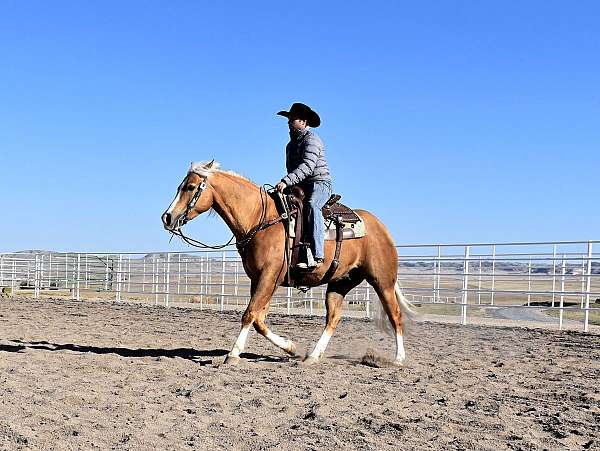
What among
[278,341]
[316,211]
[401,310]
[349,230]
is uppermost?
[316,211]

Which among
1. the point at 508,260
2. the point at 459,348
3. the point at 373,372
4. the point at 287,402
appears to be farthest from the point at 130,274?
the point at 287,402

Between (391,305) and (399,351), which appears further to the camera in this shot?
(391,305)

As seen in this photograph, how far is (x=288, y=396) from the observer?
5055 mm

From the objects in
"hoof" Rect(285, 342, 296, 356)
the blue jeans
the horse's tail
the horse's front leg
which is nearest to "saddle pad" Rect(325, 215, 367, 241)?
the blue jeans

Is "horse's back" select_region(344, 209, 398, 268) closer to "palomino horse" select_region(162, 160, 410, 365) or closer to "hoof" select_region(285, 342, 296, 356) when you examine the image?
"palomino horse" select_region(162, 160, 410, 365)

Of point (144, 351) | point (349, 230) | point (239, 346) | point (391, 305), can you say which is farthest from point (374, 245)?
point (144, 351)

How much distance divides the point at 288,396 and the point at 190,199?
2265mm

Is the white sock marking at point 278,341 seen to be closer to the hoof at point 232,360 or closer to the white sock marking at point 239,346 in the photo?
the white sock marking at point 239,346

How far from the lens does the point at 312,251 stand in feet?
22.3

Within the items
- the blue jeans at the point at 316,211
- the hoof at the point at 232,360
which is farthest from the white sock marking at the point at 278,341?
the blue jeans at the point at 316,211

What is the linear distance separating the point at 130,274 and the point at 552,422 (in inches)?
646

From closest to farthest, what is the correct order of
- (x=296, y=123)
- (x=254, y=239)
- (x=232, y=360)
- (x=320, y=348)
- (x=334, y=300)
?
(x=232, y=360) < (x=254, y=239) < (x=296, y=123) < (x=320, y=348) < (x=334, y=300)

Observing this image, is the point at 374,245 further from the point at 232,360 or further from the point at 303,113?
the point at 232,360

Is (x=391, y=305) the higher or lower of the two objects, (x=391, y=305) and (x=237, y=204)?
the lower
